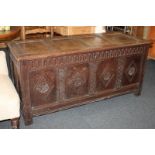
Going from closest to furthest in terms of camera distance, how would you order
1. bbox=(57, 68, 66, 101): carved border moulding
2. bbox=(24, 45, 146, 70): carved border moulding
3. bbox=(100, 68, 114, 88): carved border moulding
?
bbox=(24, 45, 146, 70): carved border moulding, bbox=(57, 68, 66, 101): carved border moulding, bbox=(100, 68, 114, 88): carved border moulding

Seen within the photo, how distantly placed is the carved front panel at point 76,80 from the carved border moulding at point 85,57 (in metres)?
0.07

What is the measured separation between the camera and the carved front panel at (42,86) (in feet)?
6.00

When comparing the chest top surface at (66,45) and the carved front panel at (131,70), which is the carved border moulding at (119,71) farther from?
the chest top surface at (66,45)

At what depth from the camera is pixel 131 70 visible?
91.6 inches

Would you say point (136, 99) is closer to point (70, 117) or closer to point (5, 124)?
point (70, 117)

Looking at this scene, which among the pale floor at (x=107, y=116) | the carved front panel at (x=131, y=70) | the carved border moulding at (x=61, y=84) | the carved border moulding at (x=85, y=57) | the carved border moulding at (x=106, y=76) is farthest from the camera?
the carved front panel at (x=131, y=70)

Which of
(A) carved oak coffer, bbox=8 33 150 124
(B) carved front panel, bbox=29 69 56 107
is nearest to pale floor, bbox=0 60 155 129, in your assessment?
(A) carved oak coffer, bbox=8 33 150 124

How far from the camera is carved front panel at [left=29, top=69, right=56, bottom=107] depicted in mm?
1828

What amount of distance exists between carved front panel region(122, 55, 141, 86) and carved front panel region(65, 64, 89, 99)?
0.49 m

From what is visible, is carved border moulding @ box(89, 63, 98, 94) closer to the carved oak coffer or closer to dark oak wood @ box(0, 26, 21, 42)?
the carved oak coffer

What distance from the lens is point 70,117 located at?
213 cm

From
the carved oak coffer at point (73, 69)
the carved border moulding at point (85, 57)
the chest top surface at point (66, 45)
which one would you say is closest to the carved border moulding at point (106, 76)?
the carved oak coffer at point (73, 69)

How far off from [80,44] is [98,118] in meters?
0.77
